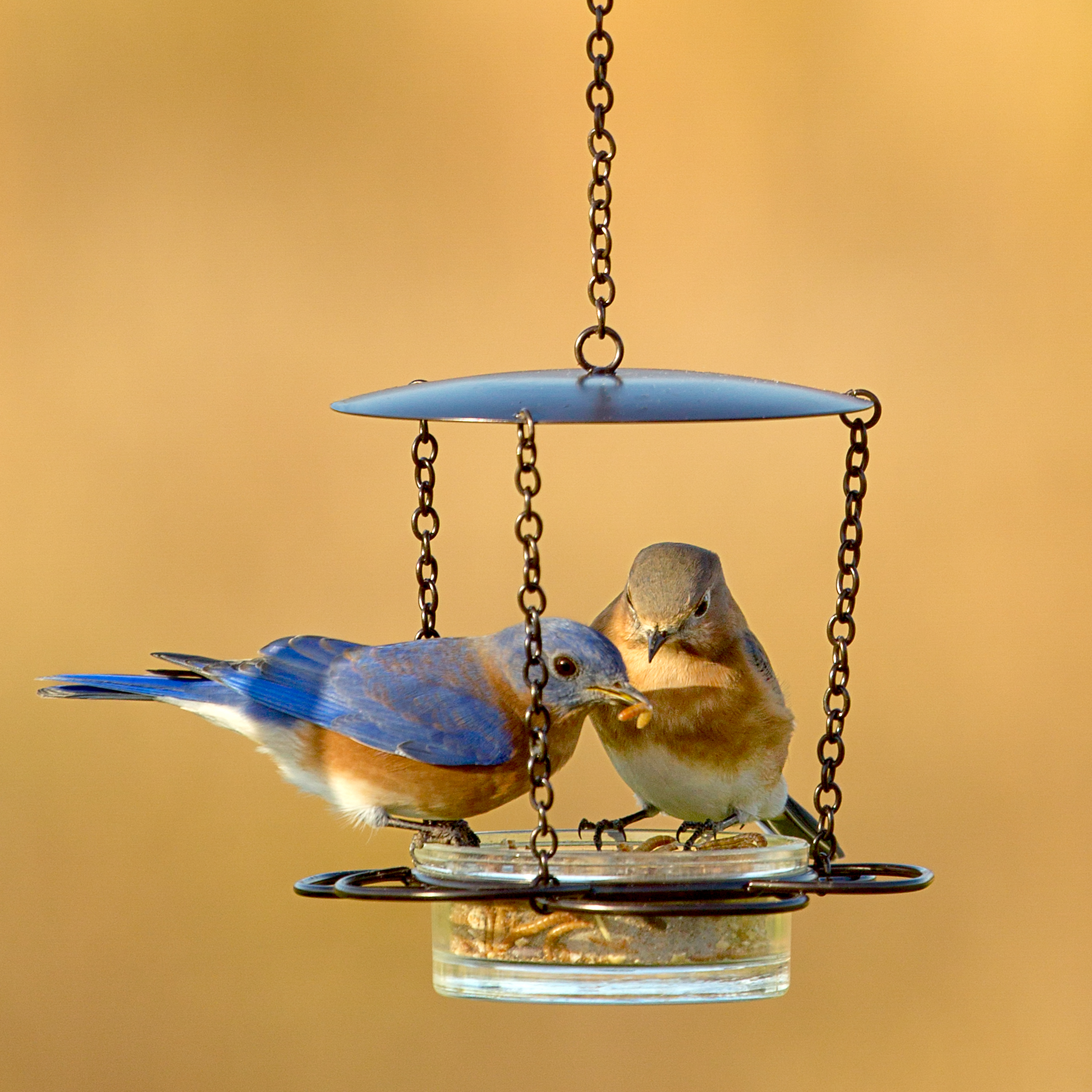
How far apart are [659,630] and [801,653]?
3.81 m

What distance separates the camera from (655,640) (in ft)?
14.1

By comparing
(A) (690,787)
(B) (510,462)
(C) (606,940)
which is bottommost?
(C) (606,940)

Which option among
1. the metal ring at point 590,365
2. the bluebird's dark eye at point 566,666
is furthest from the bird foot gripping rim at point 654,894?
the metal ring at point 590,365

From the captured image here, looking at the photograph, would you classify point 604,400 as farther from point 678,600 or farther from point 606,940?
point 606,940

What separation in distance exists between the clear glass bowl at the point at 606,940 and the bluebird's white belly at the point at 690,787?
0.44 m

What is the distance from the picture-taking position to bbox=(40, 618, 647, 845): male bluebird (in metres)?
4.10

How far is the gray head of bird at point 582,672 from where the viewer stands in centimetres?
404

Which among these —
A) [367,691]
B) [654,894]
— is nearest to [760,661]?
[367,691]

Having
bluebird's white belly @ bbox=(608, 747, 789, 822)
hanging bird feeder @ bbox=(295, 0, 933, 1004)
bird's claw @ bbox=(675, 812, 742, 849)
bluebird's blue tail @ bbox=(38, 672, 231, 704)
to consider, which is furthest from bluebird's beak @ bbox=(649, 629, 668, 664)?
bluebird's blue tail @ bbox=(38, 672, 231, 704)

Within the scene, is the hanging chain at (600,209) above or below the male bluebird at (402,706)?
above

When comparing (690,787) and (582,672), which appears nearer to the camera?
(582,672)

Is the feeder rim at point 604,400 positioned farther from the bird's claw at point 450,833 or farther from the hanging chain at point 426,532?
the bird's claw at point 450,833

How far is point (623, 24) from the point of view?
8914 millimetres

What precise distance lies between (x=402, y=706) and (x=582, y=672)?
18.2 inches
